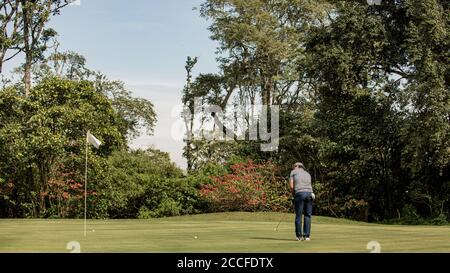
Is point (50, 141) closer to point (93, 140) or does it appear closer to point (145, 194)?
A: point (145, 194)

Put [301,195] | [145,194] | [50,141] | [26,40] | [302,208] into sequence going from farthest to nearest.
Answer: [26,40], [145,194], [50,141], [302,208], [301,195]

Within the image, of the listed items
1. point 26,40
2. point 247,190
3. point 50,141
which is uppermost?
point 26,40

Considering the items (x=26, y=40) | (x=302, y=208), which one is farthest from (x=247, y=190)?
(x=302, y=208)

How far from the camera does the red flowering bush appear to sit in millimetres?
34500

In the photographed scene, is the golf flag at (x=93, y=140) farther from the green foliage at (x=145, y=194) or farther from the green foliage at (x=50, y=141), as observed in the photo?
the green foliage at (x=145, y=194)

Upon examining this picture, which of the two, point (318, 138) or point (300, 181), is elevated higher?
point (318, 138)

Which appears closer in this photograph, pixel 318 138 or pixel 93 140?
pixel 93 140

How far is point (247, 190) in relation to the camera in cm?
3450

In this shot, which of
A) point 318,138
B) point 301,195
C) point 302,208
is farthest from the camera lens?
point 318,138

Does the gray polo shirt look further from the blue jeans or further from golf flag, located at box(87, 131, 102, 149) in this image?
golf flag, located at box(87, 131, 102, 149)

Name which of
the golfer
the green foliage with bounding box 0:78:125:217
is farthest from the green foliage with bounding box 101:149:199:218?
the golfer

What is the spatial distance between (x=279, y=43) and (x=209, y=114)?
27.9ft
